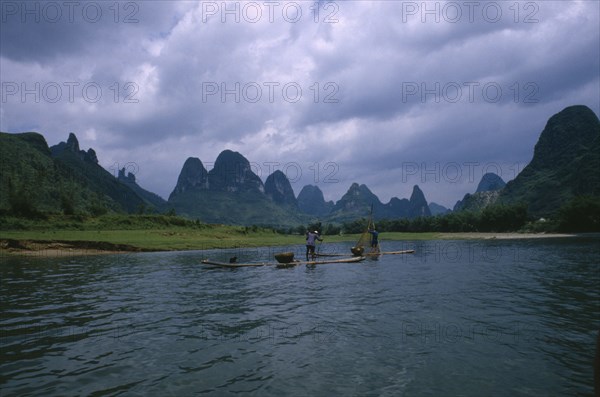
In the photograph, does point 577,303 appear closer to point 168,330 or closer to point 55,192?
point 168,330

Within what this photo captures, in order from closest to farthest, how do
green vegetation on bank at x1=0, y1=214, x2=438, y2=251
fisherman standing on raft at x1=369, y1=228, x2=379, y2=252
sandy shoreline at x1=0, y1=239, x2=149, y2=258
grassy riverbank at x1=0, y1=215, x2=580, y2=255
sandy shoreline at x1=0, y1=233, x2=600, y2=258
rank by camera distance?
fisherman standing on raft at x1=369, y1=228, x2=379, y2=252
sandy shoreline at x1=0, y1=233, x2=600, y2=258
sandy shoreline at x1=0, y1=239, x2=149, y2=258
grassy riverbank at x1=0, y1=215, x2=580, y2=255
green vegetation on bank at x1=0, y1=214, x2=438, y2=251

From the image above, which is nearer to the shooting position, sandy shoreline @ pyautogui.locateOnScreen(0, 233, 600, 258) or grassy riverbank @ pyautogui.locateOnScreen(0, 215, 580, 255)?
sandy shoreline @ pyautogui.locateOnScreen(0, 233, 600, 258)

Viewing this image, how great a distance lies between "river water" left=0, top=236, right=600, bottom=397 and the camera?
799 cm

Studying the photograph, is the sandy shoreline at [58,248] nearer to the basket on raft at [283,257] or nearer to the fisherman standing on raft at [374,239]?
the basket on raft at [283,257]

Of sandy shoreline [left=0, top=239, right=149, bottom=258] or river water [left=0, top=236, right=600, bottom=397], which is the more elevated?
sandy shoreline [left=0, top=239, right=149, bottom=258]

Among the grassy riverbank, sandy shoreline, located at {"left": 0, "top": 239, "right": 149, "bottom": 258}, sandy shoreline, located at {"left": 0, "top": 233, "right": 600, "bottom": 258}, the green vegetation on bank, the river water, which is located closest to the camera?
the river water

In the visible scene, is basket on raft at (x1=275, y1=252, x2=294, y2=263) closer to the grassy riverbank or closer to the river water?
the river water

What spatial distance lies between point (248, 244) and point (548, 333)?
71.6 m

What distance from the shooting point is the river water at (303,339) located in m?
7.99

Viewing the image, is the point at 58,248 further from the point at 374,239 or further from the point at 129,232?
the point at 374,239

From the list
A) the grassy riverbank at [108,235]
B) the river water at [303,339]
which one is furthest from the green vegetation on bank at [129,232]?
the river water at [303,339]

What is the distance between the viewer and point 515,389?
768 cm

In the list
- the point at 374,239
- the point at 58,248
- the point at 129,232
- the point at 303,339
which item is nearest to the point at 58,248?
the point at 58,248

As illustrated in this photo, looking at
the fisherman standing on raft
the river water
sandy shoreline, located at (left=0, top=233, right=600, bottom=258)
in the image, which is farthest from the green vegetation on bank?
the river water
